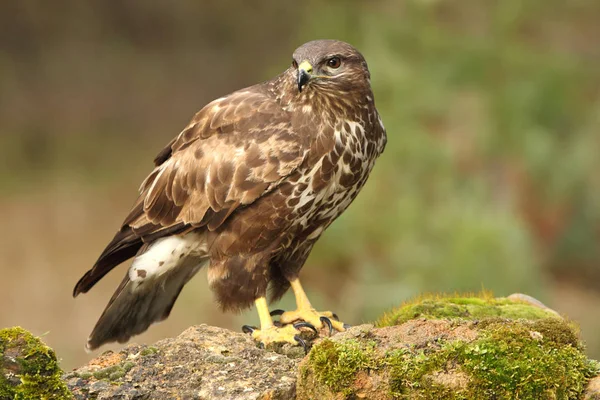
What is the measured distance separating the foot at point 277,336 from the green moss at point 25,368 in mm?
1189

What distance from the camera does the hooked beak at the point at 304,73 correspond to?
4.45m

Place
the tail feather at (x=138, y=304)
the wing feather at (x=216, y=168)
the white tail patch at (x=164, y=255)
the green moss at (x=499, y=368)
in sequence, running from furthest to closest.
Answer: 1. the tail feather at (x=138, y=304)
2. the white tail patch at (x=164, y=255)
3. the wing feather at (x=216, y=168)
4. the green moss at (x=499, y=368)

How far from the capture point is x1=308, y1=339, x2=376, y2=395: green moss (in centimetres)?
347

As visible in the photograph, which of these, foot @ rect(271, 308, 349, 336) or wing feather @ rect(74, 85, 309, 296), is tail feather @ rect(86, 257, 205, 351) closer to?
wing feather @ rect(74, 85, 309, 296)

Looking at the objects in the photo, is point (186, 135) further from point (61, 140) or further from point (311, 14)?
point (61, 140)

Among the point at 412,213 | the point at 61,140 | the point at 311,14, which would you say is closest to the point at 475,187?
the point at 412,213

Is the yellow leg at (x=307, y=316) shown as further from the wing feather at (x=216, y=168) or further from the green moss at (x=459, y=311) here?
the wing feather at (x=216, y=168)

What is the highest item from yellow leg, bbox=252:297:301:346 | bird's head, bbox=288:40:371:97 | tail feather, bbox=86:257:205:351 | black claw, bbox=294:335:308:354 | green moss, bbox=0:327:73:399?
bird's head, bbox=288:40:371:97

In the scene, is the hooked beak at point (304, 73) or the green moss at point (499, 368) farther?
the hooked beak at point (304, 73)

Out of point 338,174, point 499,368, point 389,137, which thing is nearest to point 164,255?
point 338,174

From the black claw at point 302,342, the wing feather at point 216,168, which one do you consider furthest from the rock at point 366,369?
the wing feather at point 216,168

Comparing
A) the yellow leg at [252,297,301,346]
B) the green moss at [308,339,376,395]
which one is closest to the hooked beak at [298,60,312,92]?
the yellow leg at [252,297,301,346]

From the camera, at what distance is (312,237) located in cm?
492

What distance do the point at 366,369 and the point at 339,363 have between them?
0.32 feet
